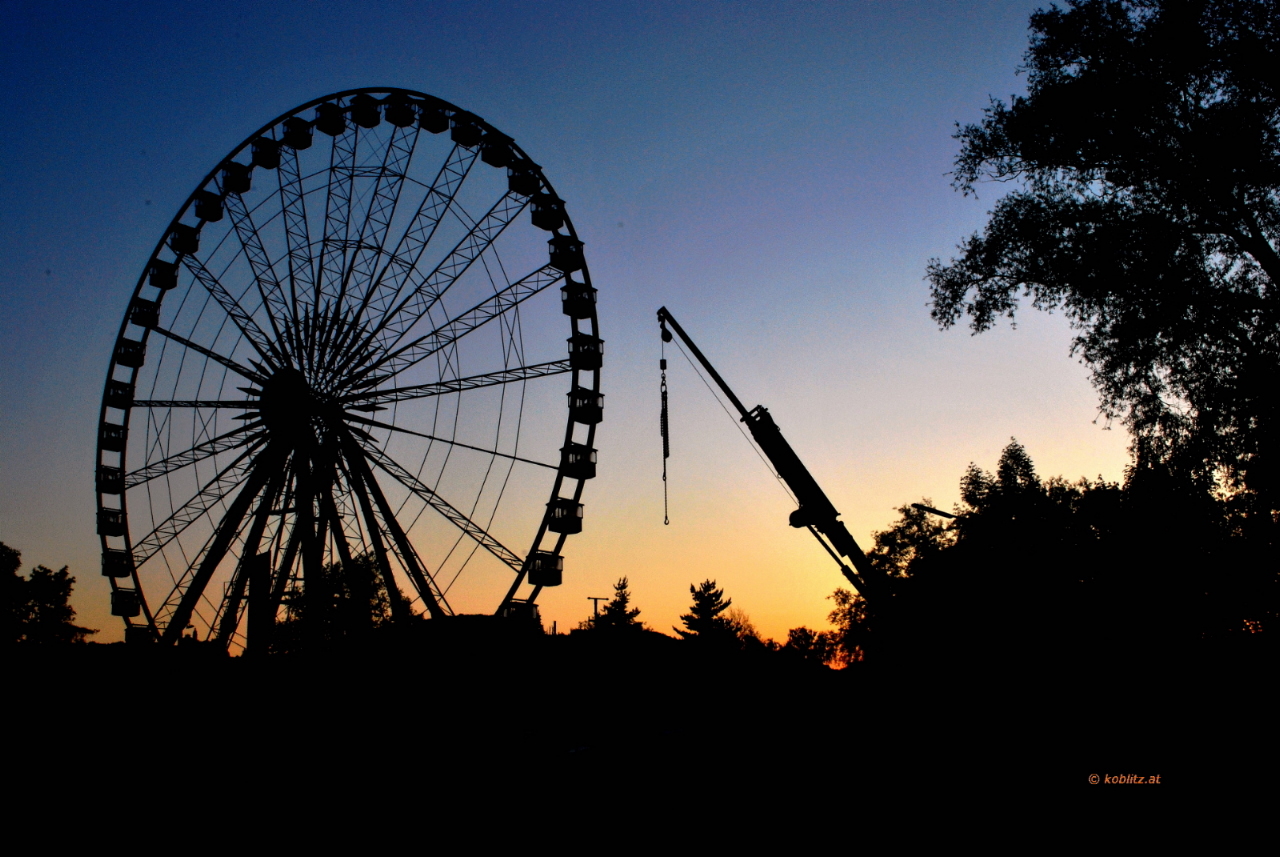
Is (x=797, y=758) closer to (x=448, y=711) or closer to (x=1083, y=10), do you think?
(x=448, y=711)

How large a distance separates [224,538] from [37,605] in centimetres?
4951

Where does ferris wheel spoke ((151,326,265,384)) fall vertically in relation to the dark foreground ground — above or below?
above

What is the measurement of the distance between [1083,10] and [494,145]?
55.2ft

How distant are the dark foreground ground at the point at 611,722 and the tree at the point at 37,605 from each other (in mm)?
46175

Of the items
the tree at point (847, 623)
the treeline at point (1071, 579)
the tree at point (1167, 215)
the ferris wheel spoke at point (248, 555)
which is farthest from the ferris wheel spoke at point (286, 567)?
the tree at point (847, 623)

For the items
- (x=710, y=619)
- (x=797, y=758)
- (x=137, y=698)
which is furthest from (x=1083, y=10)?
(x=710, y=619)

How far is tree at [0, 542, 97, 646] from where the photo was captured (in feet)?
180

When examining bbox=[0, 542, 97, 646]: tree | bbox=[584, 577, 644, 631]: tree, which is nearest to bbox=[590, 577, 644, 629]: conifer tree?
bbox=[584, 577, 644, 631]: tree

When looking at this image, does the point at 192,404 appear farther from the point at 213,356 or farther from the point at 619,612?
the point at 619,612

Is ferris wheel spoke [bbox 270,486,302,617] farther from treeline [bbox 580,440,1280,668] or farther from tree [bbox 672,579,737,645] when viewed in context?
tree [bbox 672,579,737,645]

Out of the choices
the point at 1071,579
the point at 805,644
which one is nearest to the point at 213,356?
the point at 1071,579

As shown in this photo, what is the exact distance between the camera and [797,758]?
44.1 feet

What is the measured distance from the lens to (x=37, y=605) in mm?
58031

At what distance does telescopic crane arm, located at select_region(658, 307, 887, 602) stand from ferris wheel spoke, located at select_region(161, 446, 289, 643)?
12626 millimetres
